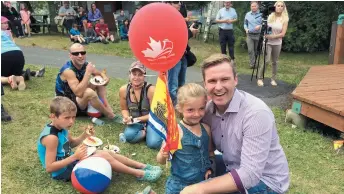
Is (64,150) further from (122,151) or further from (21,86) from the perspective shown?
(21,86)

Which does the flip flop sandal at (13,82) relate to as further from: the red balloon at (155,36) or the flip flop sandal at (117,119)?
the red balloon at (155,36)

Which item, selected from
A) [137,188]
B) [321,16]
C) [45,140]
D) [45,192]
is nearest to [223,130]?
[137,188]

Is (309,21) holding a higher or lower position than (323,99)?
higher

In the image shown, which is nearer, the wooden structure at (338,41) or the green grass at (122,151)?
the green grass at (122,151)

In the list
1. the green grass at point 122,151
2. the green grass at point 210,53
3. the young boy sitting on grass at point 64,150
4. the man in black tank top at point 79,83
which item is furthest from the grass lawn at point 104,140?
the green grass at point 210,53

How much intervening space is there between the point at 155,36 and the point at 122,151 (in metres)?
1.88

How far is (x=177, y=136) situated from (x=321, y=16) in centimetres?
1092

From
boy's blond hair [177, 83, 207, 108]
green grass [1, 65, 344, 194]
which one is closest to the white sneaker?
green grass [1, 65, 344, 194]

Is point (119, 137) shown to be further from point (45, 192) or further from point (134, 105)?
point (45, 192)

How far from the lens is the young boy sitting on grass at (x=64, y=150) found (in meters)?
3.32

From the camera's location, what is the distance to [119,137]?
4.72 meters

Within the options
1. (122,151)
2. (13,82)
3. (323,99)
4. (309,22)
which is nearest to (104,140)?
(122,151)

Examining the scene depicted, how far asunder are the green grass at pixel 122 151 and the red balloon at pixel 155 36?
134 cm

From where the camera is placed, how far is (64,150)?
138 inches
